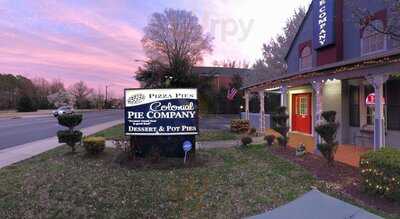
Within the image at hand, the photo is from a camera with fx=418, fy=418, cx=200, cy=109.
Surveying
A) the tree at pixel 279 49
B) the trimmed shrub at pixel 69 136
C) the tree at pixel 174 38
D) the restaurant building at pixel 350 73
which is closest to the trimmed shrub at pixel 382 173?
the restaurant building at pixel 350 73

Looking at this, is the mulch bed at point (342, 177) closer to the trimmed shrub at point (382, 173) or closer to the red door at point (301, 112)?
the trimmed shrub at point (382, 173)

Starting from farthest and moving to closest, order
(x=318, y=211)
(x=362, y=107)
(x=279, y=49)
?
(x=279, y=49) < (x=362, y=107) < (x=318, y=211)

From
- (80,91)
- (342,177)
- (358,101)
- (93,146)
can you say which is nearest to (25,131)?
(93,146)

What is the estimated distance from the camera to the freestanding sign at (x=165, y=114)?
1210cm

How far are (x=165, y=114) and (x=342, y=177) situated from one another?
5.34 m

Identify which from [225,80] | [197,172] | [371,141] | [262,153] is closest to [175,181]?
[197,172]

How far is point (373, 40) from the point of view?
14.4m

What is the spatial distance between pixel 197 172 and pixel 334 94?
27.9 feet

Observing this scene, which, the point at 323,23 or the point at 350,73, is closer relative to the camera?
the point at 350,73

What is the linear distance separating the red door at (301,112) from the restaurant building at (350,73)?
50 millimetres

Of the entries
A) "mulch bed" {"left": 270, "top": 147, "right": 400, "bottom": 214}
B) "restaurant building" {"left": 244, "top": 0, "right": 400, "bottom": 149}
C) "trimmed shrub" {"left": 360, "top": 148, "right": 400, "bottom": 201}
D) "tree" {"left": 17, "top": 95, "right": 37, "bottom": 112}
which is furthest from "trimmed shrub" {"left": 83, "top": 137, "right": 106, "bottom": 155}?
"tree" {"left": 17, "top": 95, "right": 37, "bottom": 112}

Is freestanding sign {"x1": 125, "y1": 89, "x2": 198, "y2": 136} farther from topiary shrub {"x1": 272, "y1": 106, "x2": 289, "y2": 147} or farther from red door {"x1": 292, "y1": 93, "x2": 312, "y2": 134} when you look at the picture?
red door {"x1": 292, "y1": 93, "x2": 312, "y2": 134}

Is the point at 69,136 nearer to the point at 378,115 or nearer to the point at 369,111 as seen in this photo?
the point at 378,115

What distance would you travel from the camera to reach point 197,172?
1012 centimetres
